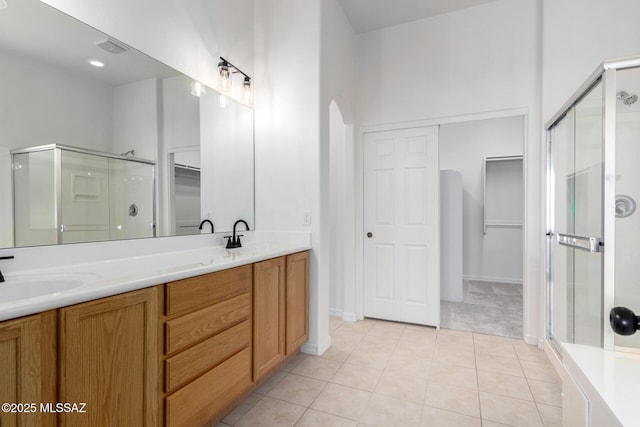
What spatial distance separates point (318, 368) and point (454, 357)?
111 centimetres

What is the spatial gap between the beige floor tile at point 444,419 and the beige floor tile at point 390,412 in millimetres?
38

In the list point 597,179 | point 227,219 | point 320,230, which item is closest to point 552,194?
point 597,179

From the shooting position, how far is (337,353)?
2.51 m

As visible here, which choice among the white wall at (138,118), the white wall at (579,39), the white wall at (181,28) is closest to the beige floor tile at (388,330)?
the white wall at (579,39)

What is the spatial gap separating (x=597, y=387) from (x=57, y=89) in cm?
240

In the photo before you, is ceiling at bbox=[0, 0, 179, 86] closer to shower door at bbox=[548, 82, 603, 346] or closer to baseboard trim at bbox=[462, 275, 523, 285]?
shower door at bbox=[548, 82, 603, 346]

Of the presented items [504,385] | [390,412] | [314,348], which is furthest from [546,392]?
[314,348]

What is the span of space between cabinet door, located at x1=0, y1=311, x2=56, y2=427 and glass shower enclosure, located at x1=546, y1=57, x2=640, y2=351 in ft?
6.98

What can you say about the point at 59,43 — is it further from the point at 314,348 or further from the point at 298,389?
the point at 314,348

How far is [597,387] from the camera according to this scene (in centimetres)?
94

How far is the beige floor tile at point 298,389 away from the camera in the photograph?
1.87m

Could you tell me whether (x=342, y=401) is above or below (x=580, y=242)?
below

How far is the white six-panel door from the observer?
123 inches

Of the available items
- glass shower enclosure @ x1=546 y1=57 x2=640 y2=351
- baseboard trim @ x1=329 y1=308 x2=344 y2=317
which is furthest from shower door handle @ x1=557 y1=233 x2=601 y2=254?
baseboard trim @ x1=329 y1=308 x2=344 y2=317
